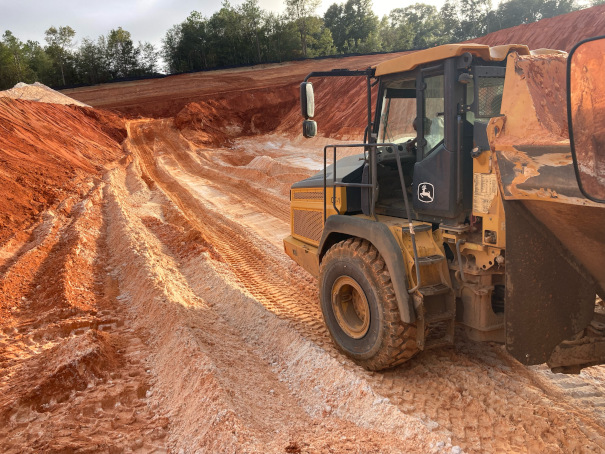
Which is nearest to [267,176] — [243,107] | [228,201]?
[228,201]

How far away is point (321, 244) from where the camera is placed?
4773 millimetres

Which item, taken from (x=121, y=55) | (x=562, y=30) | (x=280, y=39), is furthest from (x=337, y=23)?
(x=562, y=30)

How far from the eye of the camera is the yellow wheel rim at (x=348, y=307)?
426 centimetres

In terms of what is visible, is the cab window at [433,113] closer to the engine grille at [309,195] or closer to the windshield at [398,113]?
the windshield at [398,113]

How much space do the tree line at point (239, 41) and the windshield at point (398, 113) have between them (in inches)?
1843

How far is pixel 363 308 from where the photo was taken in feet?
14.1

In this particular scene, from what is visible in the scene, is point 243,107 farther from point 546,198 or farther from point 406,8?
point 406,8

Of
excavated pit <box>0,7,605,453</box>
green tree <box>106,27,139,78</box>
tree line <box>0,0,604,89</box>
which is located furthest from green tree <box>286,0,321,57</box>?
excavated pit <box>0,7,605,453</box>

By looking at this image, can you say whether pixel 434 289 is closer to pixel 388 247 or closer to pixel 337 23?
pixel 388 247

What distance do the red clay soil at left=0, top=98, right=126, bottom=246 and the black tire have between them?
778 centimetres

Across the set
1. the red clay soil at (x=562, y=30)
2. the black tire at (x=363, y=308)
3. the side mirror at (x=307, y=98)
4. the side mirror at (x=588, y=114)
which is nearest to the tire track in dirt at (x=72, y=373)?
the black tire at (x=363, y=308)

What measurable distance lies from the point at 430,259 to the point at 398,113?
1628 mm

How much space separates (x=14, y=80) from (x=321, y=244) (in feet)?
179

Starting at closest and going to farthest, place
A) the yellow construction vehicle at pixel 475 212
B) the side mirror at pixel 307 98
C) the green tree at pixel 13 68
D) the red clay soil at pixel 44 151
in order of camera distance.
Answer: the yellow construction vehicle at pixel 475 212 → the side mirror at pixel 307 98 → the red clay soil at pixel 44 151 → the green tree at pixel 13 68
